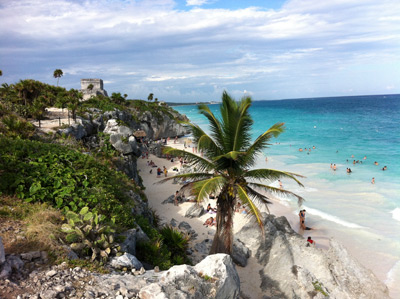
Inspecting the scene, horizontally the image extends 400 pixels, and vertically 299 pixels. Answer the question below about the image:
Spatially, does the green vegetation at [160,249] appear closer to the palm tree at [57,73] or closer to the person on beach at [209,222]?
the person on beach at [209,222]

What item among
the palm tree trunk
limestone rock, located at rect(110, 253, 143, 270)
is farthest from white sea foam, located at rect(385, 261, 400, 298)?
limestone rock, located at rect(110, 253, 143, 270)

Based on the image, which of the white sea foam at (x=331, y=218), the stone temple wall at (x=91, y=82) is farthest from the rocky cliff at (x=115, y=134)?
the stone temple wall at (x=91, y=82)

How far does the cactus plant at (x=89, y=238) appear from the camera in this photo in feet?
20.4

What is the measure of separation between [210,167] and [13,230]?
20.9 feet

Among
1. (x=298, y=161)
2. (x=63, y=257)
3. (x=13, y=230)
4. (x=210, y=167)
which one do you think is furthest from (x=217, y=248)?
(x=298, y=161)

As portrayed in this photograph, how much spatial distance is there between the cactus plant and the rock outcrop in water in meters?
7.68

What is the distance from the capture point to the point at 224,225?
35.0 feet

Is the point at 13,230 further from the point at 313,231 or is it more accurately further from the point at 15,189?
the point at 313,231

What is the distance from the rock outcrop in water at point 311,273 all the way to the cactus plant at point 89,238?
768 cm

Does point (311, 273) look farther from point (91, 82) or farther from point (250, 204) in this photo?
point (91, 82)

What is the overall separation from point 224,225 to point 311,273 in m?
4.16

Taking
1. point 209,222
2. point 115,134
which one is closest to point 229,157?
point 209,222

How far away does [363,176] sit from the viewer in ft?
106

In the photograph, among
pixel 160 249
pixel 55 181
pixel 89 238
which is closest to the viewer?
pixel 89 238
